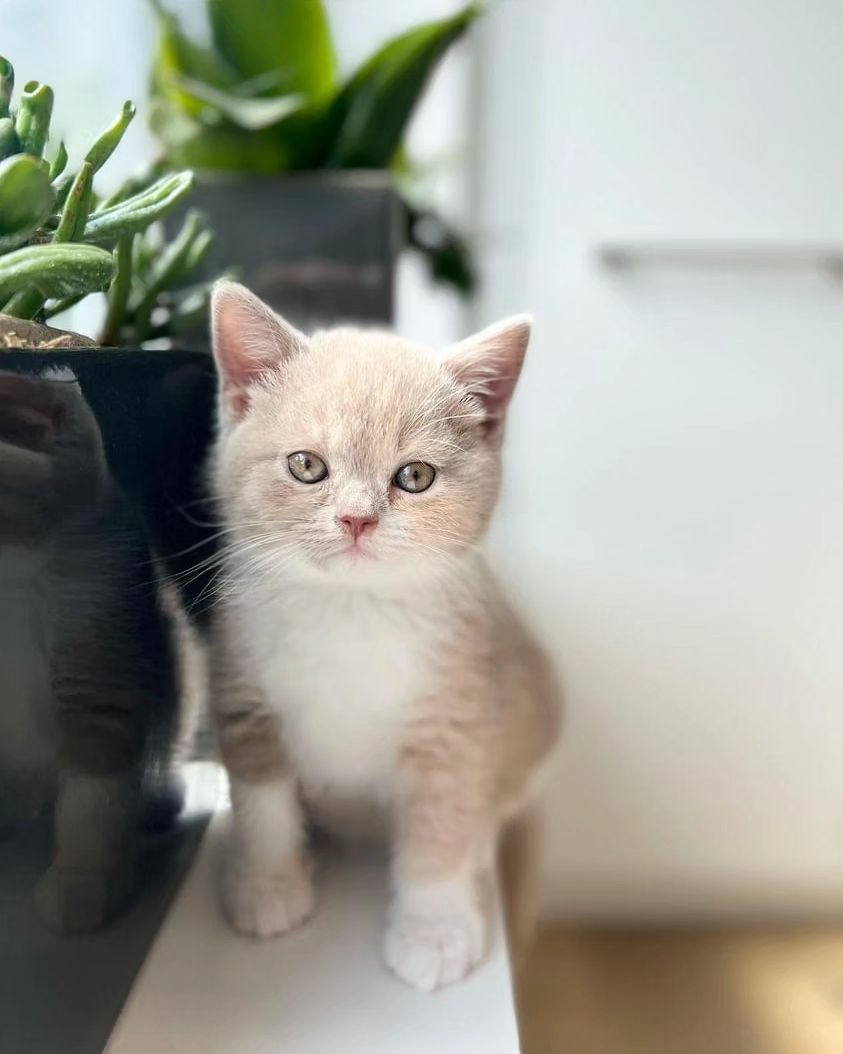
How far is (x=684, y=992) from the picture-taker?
1216 mm

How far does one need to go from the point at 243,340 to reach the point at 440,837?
38cm

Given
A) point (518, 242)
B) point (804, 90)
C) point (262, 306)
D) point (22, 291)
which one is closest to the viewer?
point (22, 291)

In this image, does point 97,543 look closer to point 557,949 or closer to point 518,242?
point 518,242

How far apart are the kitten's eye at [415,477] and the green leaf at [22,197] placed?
0.25 meters

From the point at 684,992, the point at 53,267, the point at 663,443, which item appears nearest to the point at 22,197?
the point at 53,267

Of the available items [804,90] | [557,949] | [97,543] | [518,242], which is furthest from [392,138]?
[557,949]

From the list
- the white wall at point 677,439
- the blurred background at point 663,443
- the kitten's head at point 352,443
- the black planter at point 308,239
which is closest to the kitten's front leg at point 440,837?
the kitten's head at point 352,443

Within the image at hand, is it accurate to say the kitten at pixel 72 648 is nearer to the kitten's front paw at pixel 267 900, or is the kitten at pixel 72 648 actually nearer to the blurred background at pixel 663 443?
the kitten's front paw at pixel 267 900

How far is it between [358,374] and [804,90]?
95cm

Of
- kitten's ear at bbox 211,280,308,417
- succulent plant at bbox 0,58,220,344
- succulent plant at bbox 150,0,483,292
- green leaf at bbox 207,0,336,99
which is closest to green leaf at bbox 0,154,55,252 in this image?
succulent plant at bbox 0,58,220,344

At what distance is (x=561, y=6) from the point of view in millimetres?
1204

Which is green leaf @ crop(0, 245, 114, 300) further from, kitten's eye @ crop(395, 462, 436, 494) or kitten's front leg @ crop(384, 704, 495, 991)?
kitten's front leg @ crop(384, 704, 495, 991)

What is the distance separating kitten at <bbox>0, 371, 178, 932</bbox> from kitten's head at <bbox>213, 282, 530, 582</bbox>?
0.32 feet

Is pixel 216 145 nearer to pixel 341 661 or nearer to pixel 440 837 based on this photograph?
pixel 341 661
